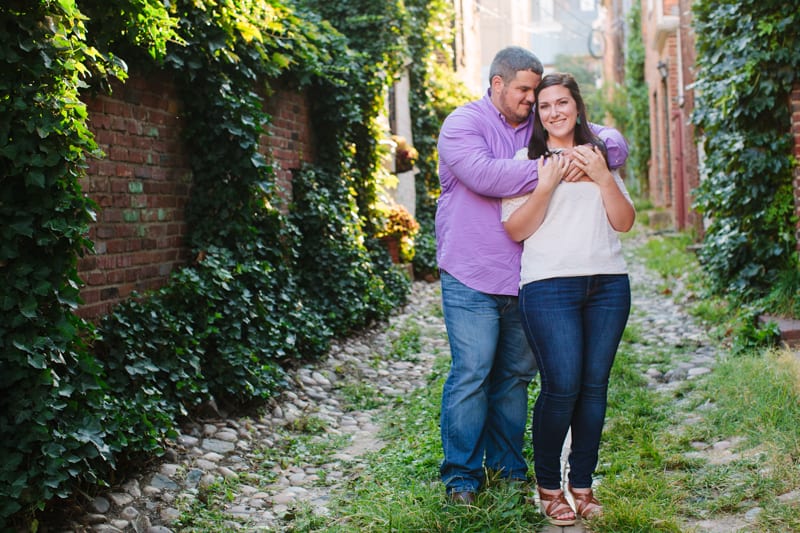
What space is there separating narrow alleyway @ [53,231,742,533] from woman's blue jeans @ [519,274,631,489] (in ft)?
1.35

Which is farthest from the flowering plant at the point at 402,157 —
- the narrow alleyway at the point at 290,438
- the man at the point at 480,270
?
the man at the point at 480,270

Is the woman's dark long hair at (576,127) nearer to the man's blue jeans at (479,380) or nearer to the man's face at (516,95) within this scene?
the man's face at (516,95)

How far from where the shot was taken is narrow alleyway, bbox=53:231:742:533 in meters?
3.82

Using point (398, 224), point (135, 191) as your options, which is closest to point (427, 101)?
point (398, 224)

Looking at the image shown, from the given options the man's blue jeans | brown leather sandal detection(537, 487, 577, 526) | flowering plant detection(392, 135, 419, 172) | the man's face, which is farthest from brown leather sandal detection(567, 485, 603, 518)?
flowering plant detection(392, 135, 419, 172)

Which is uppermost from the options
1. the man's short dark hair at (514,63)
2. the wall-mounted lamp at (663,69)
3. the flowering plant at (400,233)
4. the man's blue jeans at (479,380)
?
the wall-mounted lamp at (663,69)

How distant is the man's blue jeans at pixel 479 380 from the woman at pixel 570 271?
245mm

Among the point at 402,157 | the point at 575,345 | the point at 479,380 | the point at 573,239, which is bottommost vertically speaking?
the point at 479,380

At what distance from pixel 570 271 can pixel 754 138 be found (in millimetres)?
4683

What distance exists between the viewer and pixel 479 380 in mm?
3447

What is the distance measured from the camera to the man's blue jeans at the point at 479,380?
3436mm

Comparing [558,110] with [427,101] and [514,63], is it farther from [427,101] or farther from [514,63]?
[427,101]

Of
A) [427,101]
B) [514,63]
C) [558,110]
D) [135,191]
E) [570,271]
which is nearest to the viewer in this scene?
[570,271]

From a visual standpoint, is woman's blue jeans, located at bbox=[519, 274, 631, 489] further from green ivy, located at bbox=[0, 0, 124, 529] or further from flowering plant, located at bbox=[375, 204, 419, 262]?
flowering plant, located at bbox=[375, 204, 419, 262]
